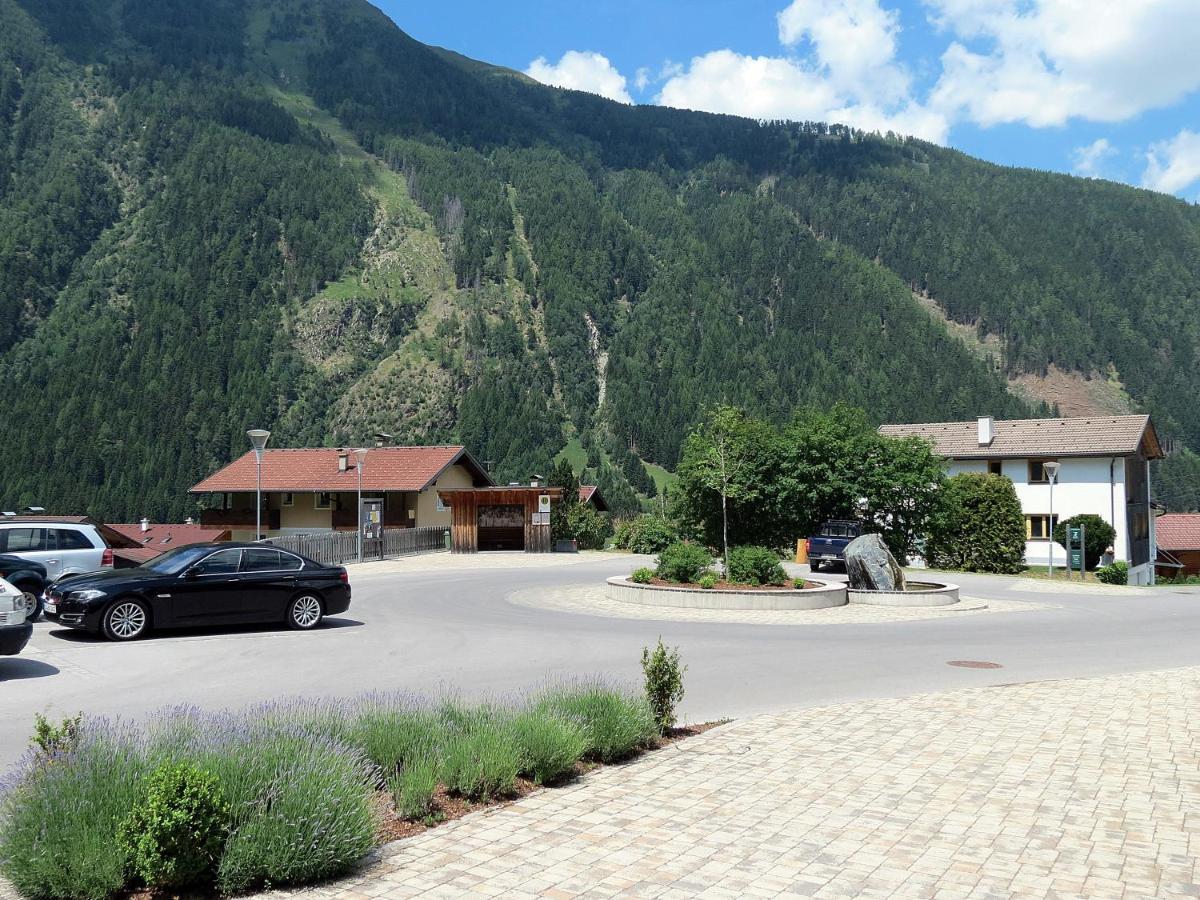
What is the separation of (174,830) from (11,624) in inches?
326

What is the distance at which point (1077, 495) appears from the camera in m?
46.1

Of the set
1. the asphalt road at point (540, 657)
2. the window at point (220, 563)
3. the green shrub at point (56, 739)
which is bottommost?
the asphalt road at point (540, 657)

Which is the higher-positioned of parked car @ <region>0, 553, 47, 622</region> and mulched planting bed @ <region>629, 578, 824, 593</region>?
parked car @ <region>0, 553, 47, 622</region>

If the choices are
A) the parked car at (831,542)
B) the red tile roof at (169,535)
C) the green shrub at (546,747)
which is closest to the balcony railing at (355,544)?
the parked car at (831,542)

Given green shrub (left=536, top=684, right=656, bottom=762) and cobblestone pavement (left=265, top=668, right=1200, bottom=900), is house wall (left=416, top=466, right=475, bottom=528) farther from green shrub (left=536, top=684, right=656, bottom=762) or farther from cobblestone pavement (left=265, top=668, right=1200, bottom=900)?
cobblestone pavement (left=265, top=668, right=1200, bottom=900)

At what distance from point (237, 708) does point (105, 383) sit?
164m

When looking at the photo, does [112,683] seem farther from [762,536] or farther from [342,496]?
[342,496]

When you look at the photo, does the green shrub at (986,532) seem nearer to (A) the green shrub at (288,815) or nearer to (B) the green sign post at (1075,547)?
(B) the green sign post at (1075,547)

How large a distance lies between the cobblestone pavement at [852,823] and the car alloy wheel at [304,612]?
Answer: 32.2 feet

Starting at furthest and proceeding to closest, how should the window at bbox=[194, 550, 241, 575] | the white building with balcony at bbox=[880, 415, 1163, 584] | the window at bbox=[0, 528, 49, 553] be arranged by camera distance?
the white building with balcony at bbox=[880, 415, 1163, 584]
the window at bbox=[0, 528, 49, 553]
the window at bbox=[194, 550, 241, 575]

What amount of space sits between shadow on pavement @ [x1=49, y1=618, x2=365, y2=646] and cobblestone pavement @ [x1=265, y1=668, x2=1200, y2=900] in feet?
32.2

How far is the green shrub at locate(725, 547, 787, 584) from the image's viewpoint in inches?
882

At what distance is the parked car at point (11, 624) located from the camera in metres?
11.4

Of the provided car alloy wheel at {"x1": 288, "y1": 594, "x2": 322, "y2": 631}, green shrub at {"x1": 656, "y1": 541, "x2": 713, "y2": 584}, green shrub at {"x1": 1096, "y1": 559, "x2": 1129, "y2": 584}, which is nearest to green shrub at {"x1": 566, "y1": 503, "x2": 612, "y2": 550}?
green shrub at {"x1": 1096, "y1": 559, "x2": 1129, "y2": 584}
